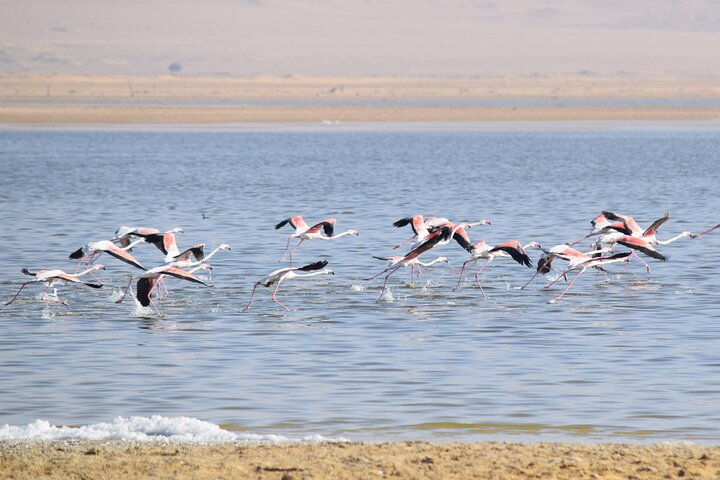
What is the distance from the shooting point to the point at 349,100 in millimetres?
92188

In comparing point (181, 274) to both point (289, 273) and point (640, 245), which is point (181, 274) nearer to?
point (289, 273)

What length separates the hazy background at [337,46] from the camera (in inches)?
6206

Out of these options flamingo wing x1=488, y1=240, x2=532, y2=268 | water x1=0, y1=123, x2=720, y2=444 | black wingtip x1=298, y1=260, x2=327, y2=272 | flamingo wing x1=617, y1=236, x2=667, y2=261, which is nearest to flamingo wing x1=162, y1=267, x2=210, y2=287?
water x1=0, y1=123, x2=720, y2=444

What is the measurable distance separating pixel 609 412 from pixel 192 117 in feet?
199

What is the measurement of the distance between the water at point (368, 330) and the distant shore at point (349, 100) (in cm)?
3664

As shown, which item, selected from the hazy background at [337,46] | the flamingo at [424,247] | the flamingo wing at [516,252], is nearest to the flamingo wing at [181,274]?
the flamingo at [424,247]

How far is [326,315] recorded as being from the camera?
14977 mm

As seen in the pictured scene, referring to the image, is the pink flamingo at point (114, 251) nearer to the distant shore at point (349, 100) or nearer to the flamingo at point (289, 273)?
the flamingo at point (289, 273)

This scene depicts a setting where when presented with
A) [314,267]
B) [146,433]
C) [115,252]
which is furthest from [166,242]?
[146,433]

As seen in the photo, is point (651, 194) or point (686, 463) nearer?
point (686, 463)

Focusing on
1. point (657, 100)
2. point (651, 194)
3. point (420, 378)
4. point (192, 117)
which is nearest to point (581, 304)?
point (420, 378)

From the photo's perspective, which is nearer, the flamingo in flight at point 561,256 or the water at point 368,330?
the water at point 368,330

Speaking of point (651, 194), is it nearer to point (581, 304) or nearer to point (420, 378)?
point (581, 304)

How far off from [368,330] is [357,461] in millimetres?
5711
